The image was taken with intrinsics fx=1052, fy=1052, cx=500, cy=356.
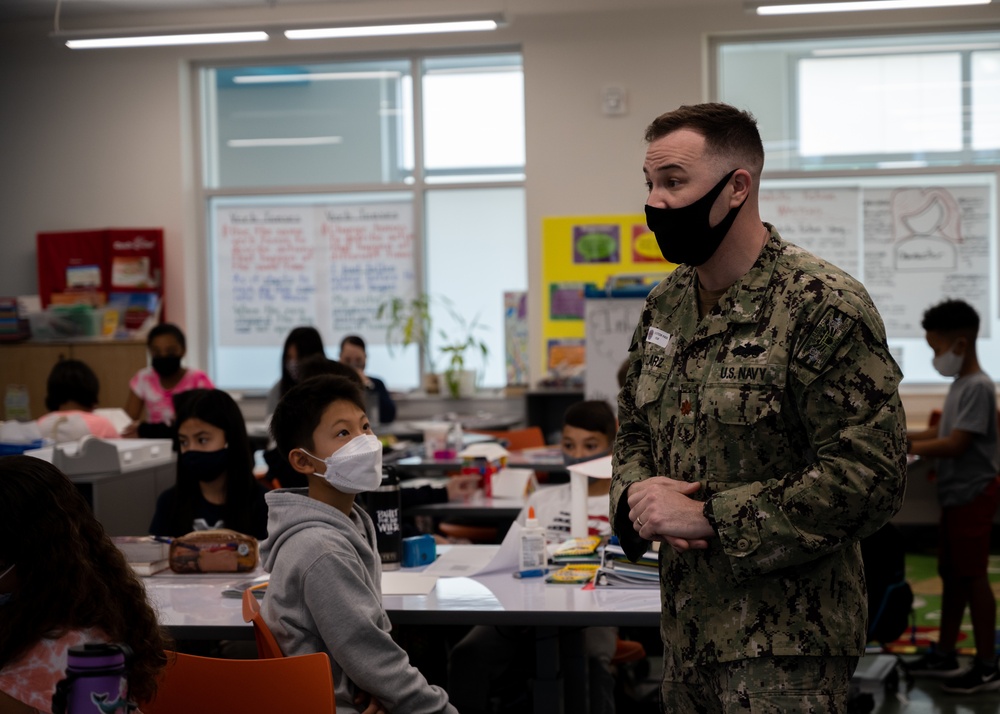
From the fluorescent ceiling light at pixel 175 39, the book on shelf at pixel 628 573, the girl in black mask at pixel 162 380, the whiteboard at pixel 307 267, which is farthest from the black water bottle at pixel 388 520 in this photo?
the whiteboard at pixel 307 267

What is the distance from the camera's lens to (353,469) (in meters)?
2.35

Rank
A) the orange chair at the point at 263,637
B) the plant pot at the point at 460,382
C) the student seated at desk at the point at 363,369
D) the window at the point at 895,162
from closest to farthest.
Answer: the orange chair at the point at 263,637, the student seated at desk at the point at 363,369, the window at the point at 895,162, the plant pot at the point at 460,382

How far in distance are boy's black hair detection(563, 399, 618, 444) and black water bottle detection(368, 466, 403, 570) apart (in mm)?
1292

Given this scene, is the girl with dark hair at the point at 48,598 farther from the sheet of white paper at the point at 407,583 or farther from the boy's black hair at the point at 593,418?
the boy's black hair at the point at 593,418

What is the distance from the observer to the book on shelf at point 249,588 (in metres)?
2.55

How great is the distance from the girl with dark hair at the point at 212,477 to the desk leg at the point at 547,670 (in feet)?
3.81

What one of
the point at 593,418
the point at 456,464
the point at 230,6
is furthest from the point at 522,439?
the point at 230,6

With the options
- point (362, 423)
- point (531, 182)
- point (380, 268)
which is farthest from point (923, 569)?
point (362, 423)

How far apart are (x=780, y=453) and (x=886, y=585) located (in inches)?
92.4

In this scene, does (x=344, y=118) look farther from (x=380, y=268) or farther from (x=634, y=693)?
(x=634, y=693)

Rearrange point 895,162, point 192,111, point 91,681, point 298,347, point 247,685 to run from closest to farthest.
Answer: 1. point 91,681
2. point 247,685
3. point 298,347
4. point 895,162
5. point 192,111

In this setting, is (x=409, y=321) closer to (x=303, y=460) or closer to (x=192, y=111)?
(x=192, y=111)

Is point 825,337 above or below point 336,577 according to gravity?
above

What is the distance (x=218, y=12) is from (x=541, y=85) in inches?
98.6
